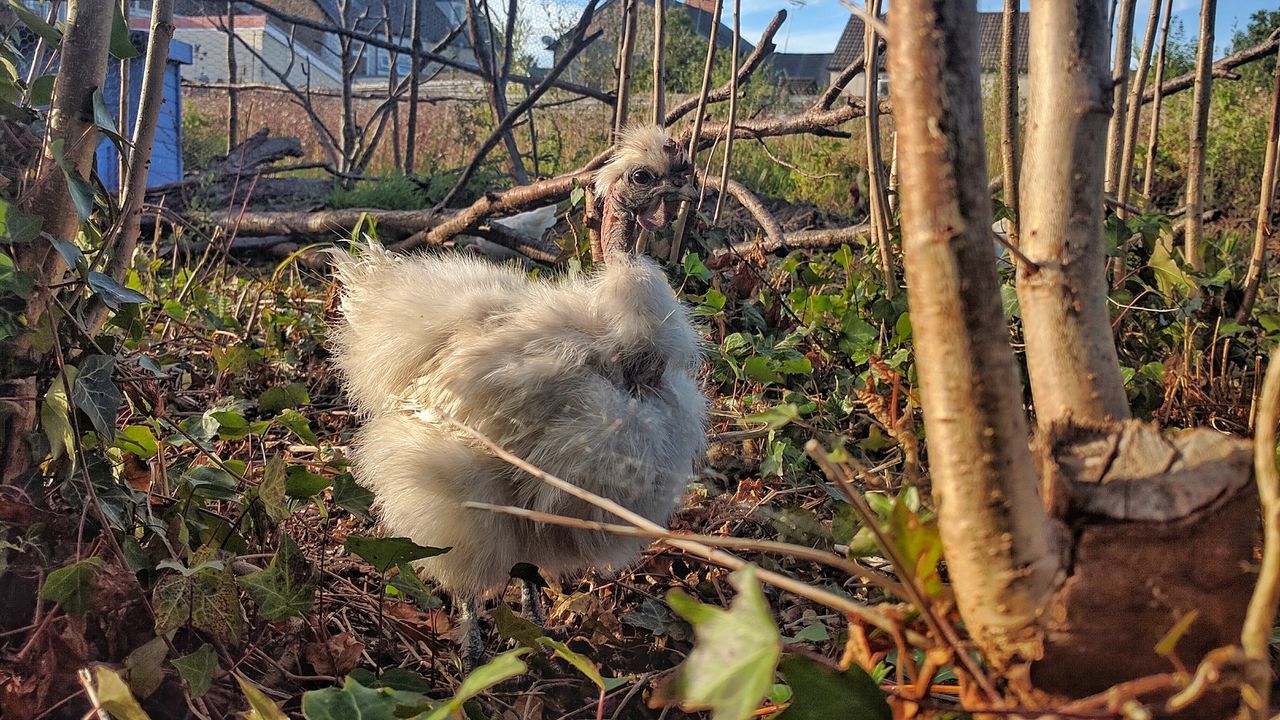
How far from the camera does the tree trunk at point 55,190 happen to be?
5.65 ft

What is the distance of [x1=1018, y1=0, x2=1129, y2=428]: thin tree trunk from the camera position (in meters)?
0.96

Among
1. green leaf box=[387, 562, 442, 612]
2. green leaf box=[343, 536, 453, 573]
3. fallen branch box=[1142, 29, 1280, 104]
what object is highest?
fallen branch box=[1142, 29, 1280, 104]

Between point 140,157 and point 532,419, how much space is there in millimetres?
1069

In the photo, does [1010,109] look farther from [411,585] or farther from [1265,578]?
[1265,578]

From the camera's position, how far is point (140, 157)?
199cm

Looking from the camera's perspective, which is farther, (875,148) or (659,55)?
(659,55)

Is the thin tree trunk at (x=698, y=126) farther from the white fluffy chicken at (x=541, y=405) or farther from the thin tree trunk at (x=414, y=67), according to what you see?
the thin tree trunk at (x=414, y=67)

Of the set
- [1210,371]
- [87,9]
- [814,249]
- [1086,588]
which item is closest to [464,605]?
[87,9]

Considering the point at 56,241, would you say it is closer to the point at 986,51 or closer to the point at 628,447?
the point at 628,447

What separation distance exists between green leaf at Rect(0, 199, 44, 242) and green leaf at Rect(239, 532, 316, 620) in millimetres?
718

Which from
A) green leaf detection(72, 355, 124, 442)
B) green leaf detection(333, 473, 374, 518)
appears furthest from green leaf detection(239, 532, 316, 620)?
green leaf detection(72, 355, 124, 442)

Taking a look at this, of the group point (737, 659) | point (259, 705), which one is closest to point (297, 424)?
point (259, 705)

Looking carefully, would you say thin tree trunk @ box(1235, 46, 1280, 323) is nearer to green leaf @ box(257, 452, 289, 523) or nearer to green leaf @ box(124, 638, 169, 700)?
green leaf @ box(257, 452, 289, 523)

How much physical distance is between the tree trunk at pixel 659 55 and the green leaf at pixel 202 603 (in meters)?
2.37
